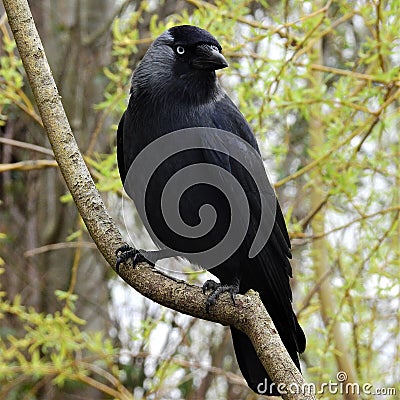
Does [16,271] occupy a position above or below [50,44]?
below

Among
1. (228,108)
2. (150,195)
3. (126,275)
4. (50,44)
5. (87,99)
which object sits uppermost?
(50,44)

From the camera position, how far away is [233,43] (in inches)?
118

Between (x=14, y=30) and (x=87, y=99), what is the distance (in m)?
3.29

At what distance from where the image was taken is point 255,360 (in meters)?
2.38

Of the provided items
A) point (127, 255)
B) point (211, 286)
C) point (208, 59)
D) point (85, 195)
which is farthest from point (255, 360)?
point (208, 59)

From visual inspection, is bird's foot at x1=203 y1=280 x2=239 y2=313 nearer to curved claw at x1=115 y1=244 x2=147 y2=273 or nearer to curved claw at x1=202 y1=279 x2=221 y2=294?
curved claw at x1=202 y1=279 x2=221 y2=294

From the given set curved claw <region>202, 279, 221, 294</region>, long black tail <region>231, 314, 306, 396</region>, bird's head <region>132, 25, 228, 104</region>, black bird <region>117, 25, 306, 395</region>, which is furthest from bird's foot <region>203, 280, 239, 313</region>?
bird's head <region>132, 25, 228, 104</region>

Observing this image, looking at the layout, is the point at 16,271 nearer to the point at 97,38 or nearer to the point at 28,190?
the point at 28,190

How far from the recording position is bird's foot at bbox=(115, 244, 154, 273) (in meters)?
1.96

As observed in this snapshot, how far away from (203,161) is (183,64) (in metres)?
0.38

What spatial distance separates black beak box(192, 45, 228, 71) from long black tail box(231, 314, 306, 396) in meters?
0.87

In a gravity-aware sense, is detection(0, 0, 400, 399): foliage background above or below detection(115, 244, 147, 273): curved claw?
above

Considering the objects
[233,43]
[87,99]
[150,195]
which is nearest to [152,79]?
[150,195]

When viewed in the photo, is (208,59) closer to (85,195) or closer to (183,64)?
(183,64)
